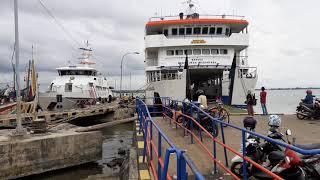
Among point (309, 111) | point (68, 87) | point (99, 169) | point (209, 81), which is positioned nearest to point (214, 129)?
point (99, 169)

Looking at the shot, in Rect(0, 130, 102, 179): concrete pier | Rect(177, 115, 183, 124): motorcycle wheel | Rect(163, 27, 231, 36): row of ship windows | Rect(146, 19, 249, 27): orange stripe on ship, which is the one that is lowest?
Rect(0, 130, 102, 179): concrete pier

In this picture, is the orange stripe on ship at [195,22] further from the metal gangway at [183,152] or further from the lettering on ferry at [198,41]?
the metal gangway at [183,152]

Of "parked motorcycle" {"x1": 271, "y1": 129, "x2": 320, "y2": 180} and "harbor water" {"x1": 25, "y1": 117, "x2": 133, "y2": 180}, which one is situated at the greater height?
"parked motorcycle" {"x1": 271, "y1": 129, "x2": 320, "y2": 180}

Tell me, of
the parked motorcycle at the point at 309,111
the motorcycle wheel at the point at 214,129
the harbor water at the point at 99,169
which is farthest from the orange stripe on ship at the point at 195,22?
the motorcycle wheel at the point at 214,129

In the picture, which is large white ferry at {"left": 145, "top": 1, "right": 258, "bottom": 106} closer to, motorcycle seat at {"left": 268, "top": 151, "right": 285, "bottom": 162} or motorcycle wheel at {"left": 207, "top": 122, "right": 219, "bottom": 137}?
motorcycle wheel at {"left": 207, "top": 122, "right": 219, "bottom": 137}

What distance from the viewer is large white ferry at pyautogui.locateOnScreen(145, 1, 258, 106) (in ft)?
62.5

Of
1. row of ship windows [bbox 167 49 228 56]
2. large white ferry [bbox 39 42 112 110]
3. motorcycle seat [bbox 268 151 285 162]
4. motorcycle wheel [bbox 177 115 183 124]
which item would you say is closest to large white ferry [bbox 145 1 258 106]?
row of ship windows [bbox 167 49 228 56]

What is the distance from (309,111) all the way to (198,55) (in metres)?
9.30

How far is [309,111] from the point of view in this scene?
12461 millimetres

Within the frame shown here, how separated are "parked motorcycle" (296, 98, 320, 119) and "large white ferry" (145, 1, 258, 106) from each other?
6275 millimetres

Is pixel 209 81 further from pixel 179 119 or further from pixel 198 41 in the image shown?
pixel 179 119

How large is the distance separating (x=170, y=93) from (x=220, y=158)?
39.8ft

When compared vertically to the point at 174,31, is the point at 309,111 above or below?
below

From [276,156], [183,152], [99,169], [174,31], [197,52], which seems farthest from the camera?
[174,31]
